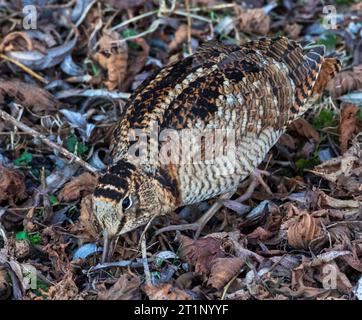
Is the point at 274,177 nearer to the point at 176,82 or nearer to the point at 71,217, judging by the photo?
the point at 176,82

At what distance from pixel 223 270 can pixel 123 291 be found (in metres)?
0.70

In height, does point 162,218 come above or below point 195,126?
below

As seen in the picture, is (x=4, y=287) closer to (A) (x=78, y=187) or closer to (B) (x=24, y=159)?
(A) (x=78, y=187)

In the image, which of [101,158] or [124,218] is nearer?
[124,218]

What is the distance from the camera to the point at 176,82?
5.42m

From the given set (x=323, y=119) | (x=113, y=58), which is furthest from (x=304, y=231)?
(x=113, y=58)

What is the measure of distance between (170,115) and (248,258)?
46.4 inches

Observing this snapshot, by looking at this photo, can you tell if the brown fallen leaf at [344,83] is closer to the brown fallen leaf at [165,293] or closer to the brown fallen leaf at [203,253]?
the brown fallen leaf at [203,253]

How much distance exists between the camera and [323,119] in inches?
254

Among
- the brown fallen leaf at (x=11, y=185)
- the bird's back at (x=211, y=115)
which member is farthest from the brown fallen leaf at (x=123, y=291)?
the brown fallen leaf at (x=11, y=185)

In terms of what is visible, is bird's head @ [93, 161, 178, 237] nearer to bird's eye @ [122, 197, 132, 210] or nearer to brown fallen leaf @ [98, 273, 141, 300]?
bird's eye @ [122, 197, 132, 210]

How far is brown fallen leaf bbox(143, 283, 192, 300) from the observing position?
4664 millimetres

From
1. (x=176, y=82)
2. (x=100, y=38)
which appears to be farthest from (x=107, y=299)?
(x=100, y=38)

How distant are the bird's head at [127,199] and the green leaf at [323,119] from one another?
74.3 inches
